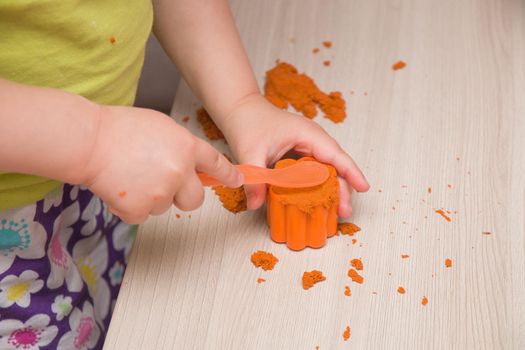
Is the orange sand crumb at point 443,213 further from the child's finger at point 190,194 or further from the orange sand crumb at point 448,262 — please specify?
the child's finger at point 190,194

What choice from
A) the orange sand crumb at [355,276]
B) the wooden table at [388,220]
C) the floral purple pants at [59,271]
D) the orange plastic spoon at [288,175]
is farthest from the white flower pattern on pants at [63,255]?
the orange sand crumb at [355,276]

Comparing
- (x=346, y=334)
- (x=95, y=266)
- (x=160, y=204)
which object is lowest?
(x=95, y=266)

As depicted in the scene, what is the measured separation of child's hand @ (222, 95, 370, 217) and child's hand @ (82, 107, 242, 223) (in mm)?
96

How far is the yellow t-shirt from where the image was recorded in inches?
23.5

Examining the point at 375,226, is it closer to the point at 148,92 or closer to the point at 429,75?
the point at 429,75

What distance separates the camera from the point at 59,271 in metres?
0.77

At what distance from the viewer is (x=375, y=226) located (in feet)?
2.25

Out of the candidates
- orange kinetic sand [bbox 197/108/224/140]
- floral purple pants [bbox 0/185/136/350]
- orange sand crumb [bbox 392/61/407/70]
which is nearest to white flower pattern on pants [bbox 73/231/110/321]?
floral purple pants [bbox 0/185/136/350]

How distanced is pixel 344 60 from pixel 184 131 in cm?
31

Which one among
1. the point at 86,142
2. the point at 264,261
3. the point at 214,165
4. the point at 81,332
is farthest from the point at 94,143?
the point at 81,332

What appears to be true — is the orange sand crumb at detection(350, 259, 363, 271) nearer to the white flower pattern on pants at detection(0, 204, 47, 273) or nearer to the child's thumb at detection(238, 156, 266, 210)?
the child's thumb at detection(238, 156, 266, 210)

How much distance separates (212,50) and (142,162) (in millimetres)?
228

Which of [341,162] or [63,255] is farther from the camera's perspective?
[63,255]

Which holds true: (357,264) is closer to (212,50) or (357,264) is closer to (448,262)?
(448,262)
